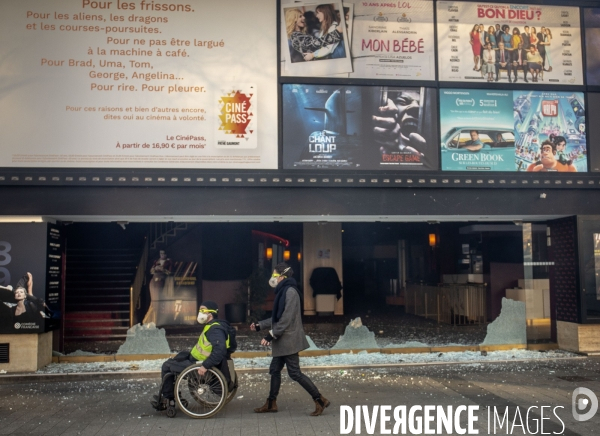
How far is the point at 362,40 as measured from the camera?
10.7 m

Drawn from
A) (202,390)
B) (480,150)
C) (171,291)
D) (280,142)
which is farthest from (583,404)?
(171,291)

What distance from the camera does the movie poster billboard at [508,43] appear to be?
1094 cm

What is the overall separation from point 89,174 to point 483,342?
7901 mm

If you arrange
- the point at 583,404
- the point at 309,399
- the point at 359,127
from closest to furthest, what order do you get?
1. the point at 583,404
2. the point at 309,399
3. the point at 359,127

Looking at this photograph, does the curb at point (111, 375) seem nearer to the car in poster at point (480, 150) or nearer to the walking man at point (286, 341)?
the walking man at point (286, 341)

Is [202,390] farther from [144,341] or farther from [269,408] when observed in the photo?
[144,341]

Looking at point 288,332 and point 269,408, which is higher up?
point 288,332

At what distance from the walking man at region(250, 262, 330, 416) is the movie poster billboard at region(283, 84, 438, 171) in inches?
141

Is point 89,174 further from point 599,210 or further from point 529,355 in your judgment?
point 599,210

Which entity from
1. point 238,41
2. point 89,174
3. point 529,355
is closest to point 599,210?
point 529,355

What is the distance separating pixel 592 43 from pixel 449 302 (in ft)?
20.0

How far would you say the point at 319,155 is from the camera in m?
10.4

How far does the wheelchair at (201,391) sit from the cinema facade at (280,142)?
370 cm

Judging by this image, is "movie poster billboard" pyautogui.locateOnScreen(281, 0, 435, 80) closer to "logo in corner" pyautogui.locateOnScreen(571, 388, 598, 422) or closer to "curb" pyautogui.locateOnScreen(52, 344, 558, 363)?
"curb" pyautogui.locateOnScreen(52, 344, 558, 363)
